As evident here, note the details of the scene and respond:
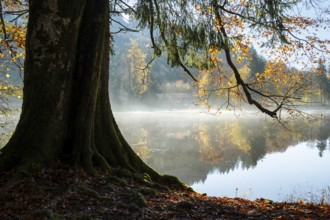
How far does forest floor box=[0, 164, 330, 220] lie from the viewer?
368 centimetres

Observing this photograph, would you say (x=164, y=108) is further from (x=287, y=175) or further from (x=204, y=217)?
(x=204, y=217)

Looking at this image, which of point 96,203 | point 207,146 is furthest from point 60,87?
point 207,146

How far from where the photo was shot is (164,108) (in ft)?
224

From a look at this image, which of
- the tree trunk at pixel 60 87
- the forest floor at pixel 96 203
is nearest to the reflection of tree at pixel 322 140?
the forest floor at pixel 96 203

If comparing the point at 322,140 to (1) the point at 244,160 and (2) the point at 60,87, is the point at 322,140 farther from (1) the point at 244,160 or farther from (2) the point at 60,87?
(2) the point at 60,87

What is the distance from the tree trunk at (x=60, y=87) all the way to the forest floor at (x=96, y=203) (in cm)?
33

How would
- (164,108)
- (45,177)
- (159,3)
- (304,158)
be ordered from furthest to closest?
(164,108), (304,158), (159,3), (45,177)

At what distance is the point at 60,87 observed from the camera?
5082 millimetres

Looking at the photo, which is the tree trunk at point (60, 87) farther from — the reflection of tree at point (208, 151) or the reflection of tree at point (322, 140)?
the reflection of tree at point (322, 140)

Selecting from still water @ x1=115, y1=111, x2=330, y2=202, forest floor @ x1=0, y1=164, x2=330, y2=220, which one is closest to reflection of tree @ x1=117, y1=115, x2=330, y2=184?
still water @ x1=115, y1=111, x2=330, y2=202

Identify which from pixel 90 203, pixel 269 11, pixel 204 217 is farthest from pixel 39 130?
pixel 269 11

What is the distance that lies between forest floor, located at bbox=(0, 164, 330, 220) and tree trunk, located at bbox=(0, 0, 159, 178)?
330 mm

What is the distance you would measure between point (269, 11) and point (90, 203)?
6.40 metres

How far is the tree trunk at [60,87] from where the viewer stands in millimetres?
4879
